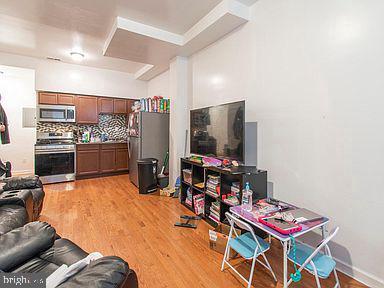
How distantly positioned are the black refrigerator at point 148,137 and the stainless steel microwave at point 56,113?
163 centimetres

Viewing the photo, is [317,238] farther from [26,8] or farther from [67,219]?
[26,8]

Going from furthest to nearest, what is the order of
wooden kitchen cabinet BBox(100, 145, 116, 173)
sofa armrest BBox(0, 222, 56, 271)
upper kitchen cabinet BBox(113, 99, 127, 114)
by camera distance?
upper kitchen cabinet BBox(113, 99, 127, 114) < wooden kitchen cabinet BBox(100, 145, 116, 173) < sofa armrest BBox(0, 222, 56, 271)

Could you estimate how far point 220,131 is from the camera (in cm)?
267

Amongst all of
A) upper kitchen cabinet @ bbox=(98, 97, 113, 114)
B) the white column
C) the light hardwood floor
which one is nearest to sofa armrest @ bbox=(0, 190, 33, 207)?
the light hardwood floor

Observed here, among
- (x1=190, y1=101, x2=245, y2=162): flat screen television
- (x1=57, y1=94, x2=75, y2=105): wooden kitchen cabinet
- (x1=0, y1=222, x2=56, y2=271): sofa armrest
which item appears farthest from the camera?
(x1=57, y1=94, x2=75, y2=105): wooden kitchen cabinet

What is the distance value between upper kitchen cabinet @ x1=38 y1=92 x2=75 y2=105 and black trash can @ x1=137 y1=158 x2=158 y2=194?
2.61 meters

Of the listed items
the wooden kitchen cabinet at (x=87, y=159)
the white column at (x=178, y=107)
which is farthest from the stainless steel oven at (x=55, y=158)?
the white column at (x=178, y=107)

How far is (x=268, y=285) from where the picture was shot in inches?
64.3

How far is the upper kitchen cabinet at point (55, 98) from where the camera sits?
183 inches

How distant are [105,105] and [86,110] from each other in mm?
491

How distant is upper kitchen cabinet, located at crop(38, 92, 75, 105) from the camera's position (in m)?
4.64

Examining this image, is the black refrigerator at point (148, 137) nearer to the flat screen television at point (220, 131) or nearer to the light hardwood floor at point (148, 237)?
the light hardwood floor at point (148, 237)

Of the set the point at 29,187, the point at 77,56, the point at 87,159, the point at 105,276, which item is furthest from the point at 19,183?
the point at 77,56

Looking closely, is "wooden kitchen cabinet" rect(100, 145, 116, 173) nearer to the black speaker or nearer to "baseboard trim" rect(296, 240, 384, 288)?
the black speaker
